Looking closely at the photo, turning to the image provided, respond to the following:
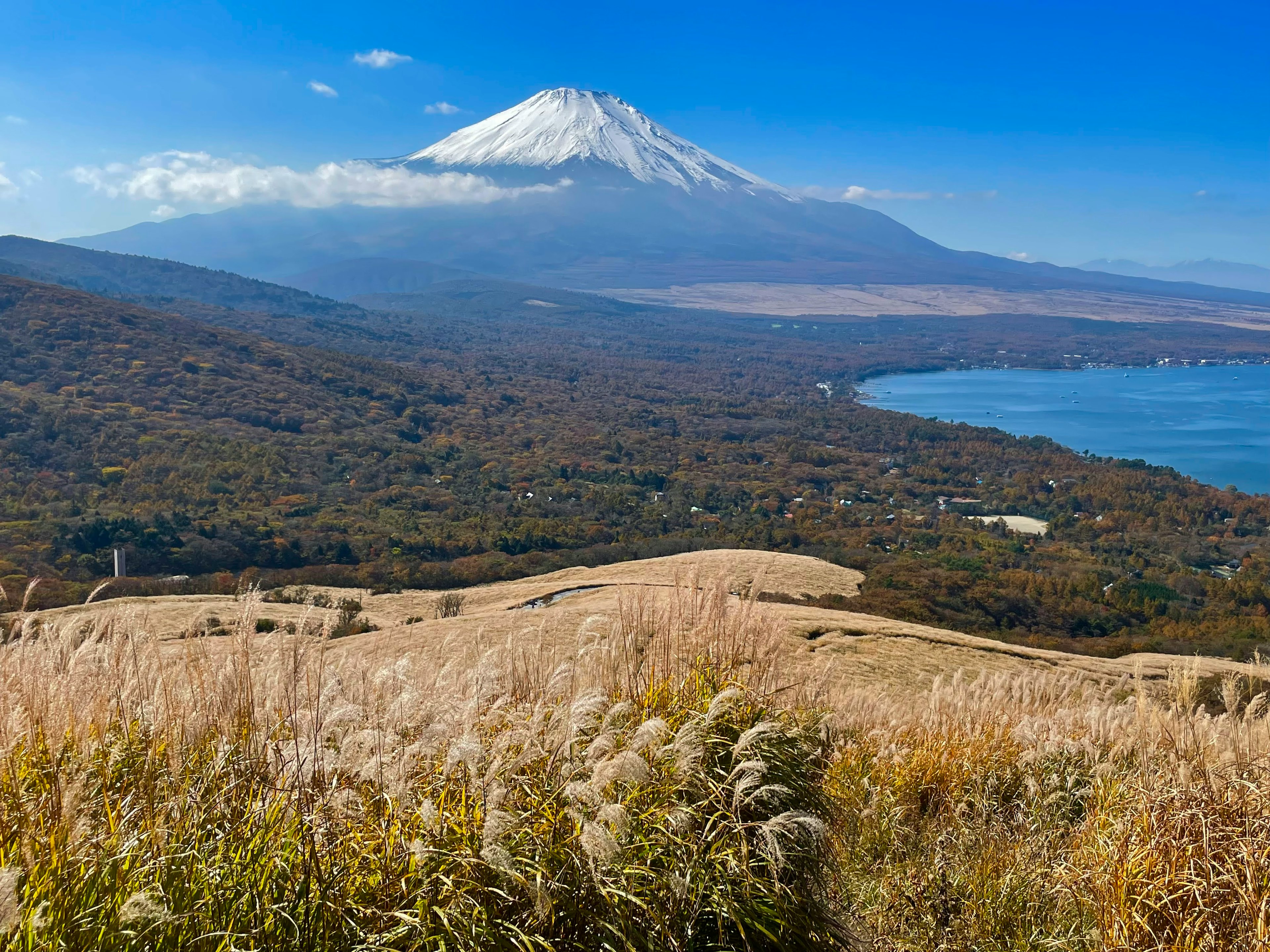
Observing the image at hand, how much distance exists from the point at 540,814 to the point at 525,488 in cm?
5098

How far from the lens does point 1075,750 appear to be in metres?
5.62

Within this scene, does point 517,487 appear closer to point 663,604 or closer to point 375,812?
point 663,604

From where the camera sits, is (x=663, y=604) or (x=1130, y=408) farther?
(x=1130, y=408)

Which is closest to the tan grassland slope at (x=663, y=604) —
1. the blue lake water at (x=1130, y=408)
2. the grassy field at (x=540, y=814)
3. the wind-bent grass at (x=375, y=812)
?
the grassy field at (x=540, y=814)

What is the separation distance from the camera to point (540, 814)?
279 cm

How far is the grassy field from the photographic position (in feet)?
7.86

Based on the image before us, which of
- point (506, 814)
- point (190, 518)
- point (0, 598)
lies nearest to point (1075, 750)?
point (506, 814)

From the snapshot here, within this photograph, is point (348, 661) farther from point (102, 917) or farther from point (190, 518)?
point (190, 518)

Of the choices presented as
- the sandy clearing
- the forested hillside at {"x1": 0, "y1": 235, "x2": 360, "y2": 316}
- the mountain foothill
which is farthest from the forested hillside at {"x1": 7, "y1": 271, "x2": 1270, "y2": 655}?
the forested hillside at {"x1": 0, "y1": 235, "x2": 360, "y2": 316}

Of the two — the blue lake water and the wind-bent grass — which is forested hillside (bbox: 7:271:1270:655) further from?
the wind-bent grass

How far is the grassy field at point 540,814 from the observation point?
239 cm

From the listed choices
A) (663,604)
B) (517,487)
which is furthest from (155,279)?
(663,604)

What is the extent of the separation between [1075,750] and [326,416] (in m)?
64.8

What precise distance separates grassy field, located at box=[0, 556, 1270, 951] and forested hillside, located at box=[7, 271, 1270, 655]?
61.6 ft
